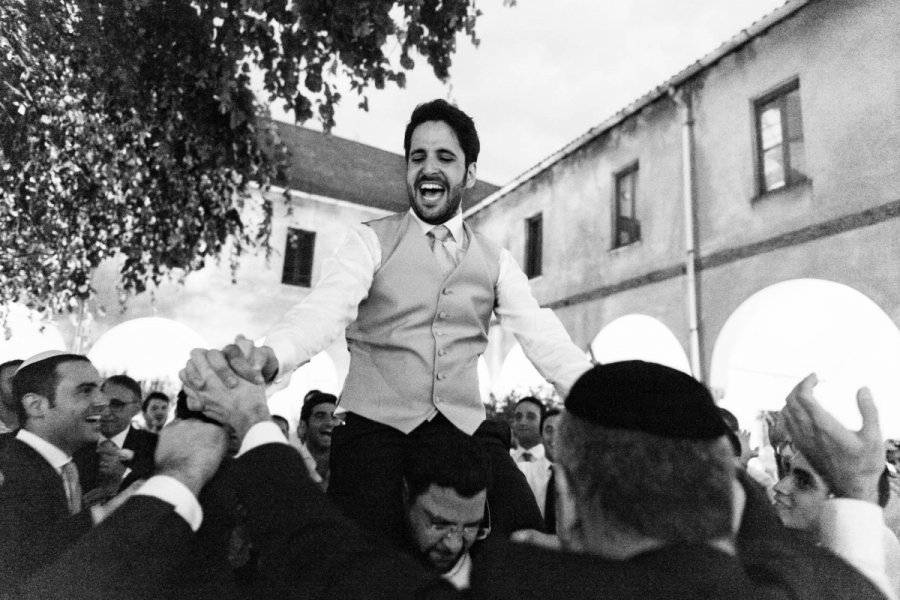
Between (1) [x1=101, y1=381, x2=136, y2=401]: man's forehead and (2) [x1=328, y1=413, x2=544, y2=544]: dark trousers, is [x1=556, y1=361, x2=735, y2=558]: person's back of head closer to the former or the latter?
(2) [x1=328, y1=413, x2=544, y2=544]: dark trousers

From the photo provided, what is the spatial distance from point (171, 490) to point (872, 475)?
53.9 inches

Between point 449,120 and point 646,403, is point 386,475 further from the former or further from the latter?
point 449,120

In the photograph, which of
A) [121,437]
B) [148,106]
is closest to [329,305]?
[148,106]

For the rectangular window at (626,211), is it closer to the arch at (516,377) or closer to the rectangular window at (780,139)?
the rectangular window at (780,139)

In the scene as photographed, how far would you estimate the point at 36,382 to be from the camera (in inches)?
141

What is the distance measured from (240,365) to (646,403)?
34.1 inches

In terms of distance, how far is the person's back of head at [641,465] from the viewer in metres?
1.02

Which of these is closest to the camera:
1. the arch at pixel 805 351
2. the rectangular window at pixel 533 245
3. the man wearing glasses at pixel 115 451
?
the man wearing glasses at pixel 115 451

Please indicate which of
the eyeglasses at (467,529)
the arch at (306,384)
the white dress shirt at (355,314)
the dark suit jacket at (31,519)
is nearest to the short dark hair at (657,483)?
the white dress shirt at (355,314)

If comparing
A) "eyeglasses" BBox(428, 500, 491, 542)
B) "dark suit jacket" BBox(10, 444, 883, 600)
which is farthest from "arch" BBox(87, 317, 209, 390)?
"dark suit jacket" BBox(10, 444, 883, 600)

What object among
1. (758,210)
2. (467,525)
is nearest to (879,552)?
(467,525)

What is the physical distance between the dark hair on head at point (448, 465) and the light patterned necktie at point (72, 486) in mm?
1740

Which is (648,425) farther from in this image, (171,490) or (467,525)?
(467,525)

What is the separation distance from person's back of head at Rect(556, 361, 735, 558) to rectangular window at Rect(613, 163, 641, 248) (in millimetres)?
11902
